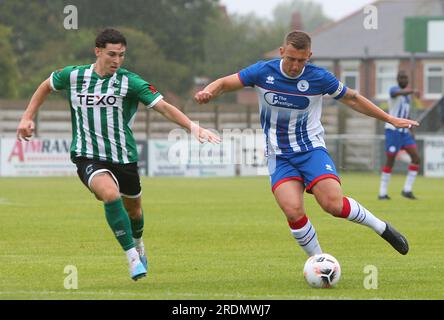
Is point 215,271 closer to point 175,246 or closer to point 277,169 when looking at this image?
point 277,169

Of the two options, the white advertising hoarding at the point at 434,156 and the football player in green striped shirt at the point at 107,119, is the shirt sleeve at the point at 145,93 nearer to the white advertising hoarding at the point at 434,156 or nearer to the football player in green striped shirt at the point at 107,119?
the football player in green striped shirt at the point at 107,119

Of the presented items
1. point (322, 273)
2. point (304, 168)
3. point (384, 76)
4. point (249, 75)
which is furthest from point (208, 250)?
point (384, 76)

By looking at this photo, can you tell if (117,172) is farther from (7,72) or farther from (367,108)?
(7,72)

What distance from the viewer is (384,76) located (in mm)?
70875

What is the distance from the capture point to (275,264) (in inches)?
478

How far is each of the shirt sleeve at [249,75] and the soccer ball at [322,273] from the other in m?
1.74

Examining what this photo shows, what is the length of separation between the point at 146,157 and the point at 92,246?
23.5 meters

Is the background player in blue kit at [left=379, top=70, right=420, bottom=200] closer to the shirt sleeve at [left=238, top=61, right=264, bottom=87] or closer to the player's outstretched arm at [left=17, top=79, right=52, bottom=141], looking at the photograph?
the shirt sleeve at [left=238, top=61, right=264, bottom=87]

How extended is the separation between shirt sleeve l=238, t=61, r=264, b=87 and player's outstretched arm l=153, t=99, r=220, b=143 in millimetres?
794

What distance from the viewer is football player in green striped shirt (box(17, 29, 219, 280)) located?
34.2 feet

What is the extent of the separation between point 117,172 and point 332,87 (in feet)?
6.97

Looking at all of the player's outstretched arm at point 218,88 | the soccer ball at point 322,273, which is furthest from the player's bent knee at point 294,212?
the player's outstretched arm at point 218,88

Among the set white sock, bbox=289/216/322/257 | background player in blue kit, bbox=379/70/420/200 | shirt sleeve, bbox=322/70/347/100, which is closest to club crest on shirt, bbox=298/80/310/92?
shirt sleeve, bbox=322/70/347/100
